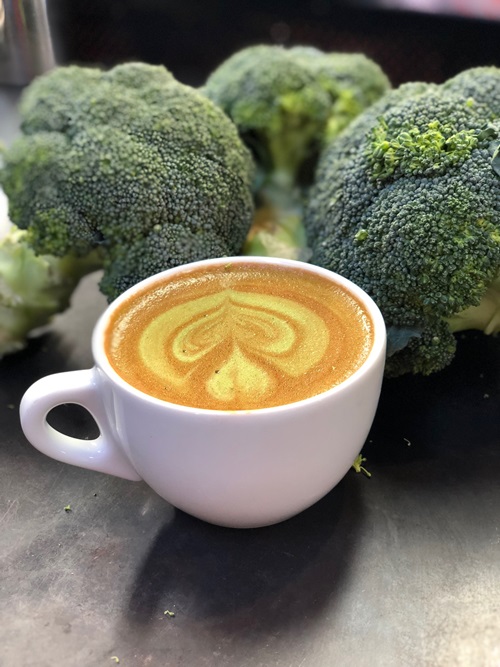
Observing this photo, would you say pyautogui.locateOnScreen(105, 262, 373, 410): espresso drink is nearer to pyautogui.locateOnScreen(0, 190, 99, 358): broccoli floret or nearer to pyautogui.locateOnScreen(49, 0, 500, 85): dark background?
pyautogui.locateOnScreen(0, 190, 99, 358): broccoli floret

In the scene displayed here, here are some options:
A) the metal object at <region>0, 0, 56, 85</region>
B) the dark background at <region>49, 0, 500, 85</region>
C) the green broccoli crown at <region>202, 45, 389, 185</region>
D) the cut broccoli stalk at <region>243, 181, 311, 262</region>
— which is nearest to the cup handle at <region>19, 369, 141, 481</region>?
the cut broccoli stalk at <region>243, 181, 311, 262</region>

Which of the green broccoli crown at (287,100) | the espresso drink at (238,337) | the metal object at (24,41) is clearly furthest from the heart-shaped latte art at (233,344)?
the metal object at (24,41)

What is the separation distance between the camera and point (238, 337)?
0.78m

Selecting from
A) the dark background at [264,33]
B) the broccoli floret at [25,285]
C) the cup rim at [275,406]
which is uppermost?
the dark background at [264,33]

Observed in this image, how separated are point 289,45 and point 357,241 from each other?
0.95m

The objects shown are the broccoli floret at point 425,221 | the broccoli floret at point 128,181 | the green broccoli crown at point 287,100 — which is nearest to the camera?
the broccoli floret at point 425,221

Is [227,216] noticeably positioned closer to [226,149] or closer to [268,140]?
[226,149]

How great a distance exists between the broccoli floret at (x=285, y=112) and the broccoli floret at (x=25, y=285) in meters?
0.31

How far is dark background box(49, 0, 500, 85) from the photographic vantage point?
156 cm

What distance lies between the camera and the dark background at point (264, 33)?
1.56m

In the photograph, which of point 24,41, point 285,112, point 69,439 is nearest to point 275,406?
point 69,439

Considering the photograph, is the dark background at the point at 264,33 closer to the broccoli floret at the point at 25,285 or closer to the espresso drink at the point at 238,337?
the broccoli floret at the point at 25,285

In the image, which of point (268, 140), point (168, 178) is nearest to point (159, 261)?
point (168, 178)

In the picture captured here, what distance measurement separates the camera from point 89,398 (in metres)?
0.75
